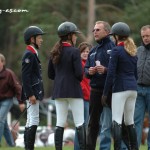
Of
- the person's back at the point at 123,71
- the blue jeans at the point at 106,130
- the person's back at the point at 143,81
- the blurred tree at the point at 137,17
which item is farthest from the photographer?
the blurred tree at the point at 137,17

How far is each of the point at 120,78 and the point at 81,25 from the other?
2951 centimetres

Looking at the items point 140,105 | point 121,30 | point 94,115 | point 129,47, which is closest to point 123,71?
point 129,47

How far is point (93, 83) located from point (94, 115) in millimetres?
529

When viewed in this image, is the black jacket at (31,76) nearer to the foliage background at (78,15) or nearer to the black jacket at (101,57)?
the black jacket at (101,57)

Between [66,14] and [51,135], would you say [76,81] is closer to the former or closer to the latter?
[51,135]

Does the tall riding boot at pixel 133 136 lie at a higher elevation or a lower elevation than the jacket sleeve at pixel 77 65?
lower

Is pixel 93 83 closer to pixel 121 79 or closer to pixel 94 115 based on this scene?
pixel 94 115

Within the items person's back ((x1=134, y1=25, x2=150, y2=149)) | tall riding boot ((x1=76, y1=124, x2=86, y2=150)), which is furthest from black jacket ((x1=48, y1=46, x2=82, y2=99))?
person's back ((x1=134, y1=25, x2=150, y2=149))

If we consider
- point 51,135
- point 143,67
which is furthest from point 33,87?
point 51,135

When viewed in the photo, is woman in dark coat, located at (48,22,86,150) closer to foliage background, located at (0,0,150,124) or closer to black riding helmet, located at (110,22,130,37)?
black riding helmet, located at (110,22,130,37)

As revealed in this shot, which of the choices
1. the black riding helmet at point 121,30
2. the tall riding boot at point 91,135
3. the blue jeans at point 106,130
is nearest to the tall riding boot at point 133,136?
the blue jeans at point 106,130

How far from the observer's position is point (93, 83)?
13.7 metres

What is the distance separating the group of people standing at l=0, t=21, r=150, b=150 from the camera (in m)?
13.2

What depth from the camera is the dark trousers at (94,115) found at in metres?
13.7
